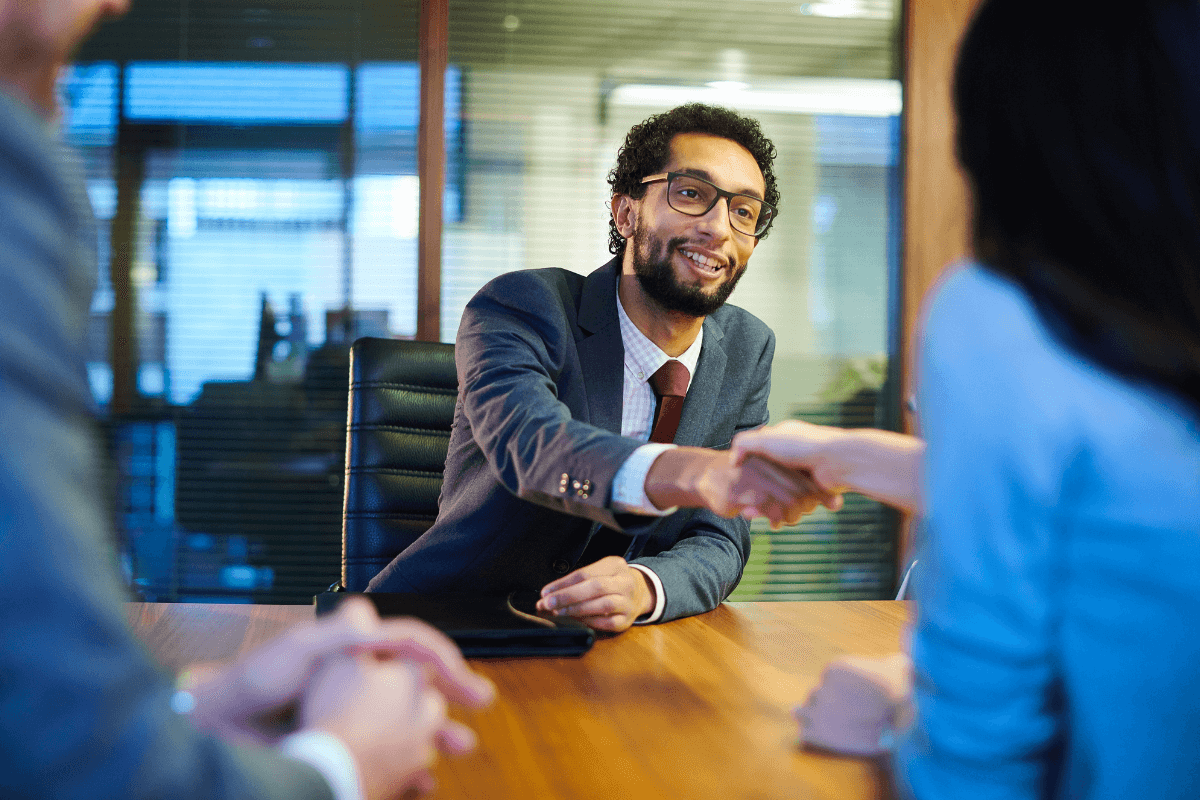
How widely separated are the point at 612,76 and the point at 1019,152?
2795 mm

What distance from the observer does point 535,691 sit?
0.99 metres

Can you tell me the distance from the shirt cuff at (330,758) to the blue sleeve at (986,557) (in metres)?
0.35

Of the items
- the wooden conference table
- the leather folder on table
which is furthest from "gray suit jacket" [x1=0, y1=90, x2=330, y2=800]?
the leather folder on table

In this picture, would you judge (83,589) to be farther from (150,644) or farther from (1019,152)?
(150,644)

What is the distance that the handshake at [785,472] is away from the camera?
101cm

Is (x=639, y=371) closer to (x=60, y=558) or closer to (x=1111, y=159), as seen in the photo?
(x=1111, y=159)

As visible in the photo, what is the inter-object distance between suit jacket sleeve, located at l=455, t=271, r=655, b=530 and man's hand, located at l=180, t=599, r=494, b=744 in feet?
2.13

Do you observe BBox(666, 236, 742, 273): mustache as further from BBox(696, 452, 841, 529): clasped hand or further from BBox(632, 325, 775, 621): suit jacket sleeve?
BBox(696, 452, 841, 529): clasped hand

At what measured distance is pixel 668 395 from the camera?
6.00ft

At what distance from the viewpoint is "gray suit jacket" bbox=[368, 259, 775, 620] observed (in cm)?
139

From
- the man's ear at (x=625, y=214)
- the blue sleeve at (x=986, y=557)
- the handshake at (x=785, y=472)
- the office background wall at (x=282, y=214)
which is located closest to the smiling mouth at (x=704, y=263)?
the man's ear at (x=625, y=214)

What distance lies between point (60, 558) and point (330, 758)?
21 centimetres

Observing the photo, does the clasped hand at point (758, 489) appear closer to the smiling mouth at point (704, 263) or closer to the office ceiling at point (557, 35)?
the smiling mouth at point (704, 263)

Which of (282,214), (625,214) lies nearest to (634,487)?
(625,214)
